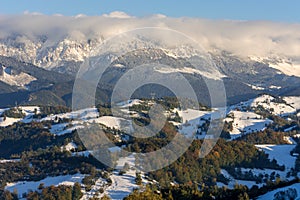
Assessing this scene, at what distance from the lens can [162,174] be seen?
199 meters

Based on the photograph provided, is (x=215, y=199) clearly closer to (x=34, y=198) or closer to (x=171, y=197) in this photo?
(x=171, y=197)

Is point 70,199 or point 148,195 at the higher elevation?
point 148,195

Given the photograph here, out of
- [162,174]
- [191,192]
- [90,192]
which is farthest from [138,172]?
[191,192]

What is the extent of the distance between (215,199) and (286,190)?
18957 mm

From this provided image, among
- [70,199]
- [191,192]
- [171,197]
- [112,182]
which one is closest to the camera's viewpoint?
[171,197]

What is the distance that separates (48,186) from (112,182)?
17.9 meters

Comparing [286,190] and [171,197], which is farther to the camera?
[171,197]

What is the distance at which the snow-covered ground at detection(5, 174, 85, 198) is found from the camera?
18025 cm

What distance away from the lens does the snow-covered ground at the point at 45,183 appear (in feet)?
591

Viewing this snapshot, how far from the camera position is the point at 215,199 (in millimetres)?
119688

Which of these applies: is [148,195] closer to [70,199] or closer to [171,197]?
[171,197]

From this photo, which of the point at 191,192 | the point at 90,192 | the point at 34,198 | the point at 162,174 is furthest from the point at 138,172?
the point at 191,192

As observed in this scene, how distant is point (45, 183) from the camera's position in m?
184

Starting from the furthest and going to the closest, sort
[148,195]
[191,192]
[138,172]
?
[138,172], [191,192], [148,195]
